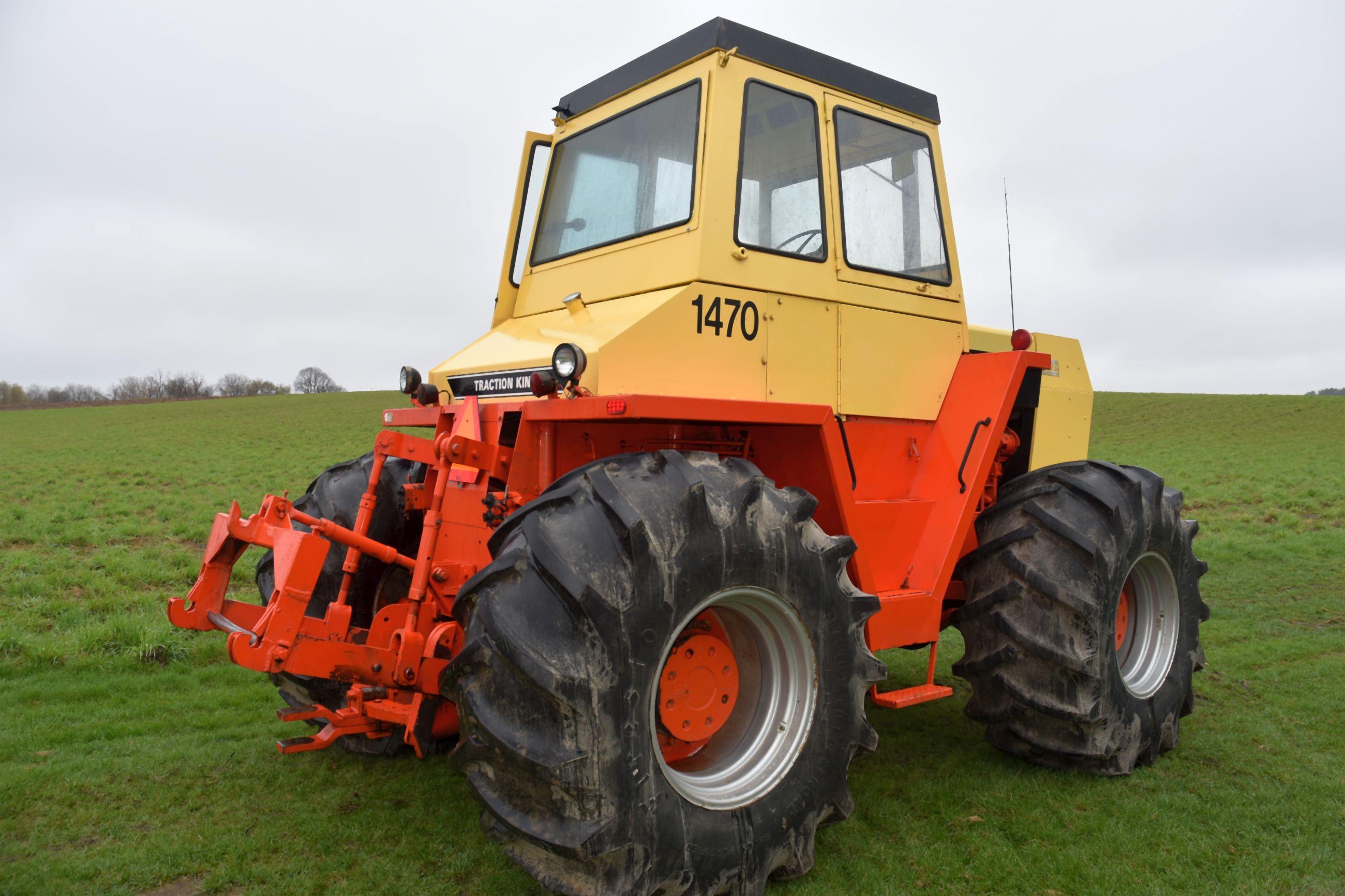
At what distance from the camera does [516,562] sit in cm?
299

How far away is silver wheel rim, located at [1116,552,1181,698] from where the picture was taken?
5184 mm

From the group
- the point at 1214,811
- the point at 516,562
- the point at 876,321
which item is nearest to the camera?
the point at 516,562

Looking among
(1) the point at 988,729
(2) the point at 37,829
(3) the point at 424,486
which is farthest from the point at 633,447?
(2) the point at 37,829

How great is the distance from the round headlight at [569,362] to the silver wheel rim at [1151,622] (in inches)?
137

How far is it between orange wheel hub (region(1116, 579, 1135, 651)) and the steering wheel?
267 cm

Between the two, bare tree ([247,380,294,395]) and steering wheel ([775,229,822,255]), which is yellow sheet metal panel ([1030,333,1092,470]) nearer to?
steering wheel ([775,229,822,255])

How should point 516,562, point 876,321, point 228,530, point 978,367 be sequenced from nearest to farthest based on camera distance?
point 516,562, point 228,530, point 876,321, point 978,367

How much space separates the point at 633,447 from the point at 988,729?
7.95 feet

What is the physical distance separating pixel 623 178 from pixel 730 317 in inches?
43.4

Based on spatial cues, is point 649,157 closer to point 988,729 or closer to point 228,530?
point 228,530

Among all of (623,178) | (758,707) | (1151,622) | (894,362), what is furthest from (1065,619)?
(623,178)

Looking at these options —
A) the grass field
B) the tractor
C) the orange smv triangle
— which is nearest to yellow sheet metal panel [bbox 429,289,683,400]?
the tractor

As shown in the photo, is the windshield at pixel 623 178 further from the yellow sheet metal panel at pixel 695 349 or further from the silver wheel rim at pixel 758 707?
the silver wheel rim at pixel 758 707

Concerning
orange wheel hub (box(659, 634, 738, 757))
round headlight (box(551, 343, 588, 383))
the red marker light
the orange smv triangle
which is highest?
round headlight (box(551, 343, 588, 383))
